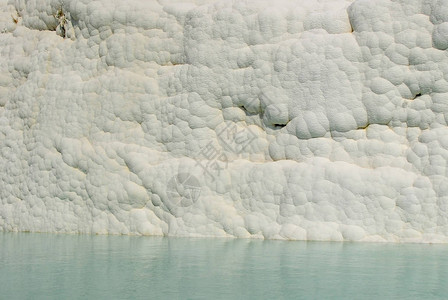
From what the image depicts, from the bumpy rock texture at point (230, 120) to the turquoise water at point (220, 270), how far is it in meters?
0.64

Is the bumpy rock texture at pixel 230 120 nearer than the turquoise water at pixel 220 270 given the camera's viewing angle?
No

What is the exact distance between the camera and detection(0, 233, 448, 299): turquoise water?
153 inches

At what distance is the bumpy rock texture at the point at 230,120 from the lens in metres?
6.82

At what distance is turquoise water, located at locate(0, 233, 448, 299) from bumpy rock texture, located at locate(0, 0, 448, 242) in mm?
638

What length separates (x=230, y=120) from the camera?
7629mm

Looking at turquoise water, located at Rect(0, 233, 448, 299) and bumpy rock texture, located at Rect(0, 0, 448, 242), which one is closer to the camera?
turquoise water, located at Rect(0, 233, 448, 299)

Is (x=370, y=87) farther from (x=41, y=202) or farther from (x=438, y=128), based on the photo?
(x=41, y=202)

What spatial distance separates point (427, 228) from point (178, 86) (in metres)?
3.24

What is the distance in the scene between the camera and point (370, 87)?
23.1ft

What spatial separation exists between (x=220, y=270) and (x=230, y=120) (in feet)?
10.4

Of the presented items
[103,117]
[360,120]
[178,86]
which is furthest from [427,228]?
[103,117]

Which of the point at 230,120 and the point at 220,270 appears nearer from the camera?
the point at 220,270

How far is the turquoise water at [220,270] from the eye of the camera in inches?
153

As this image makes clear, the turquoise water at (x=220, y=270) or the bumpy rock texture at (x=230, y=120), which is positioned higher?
the bumpy rock texture at (x=230, y=120)
